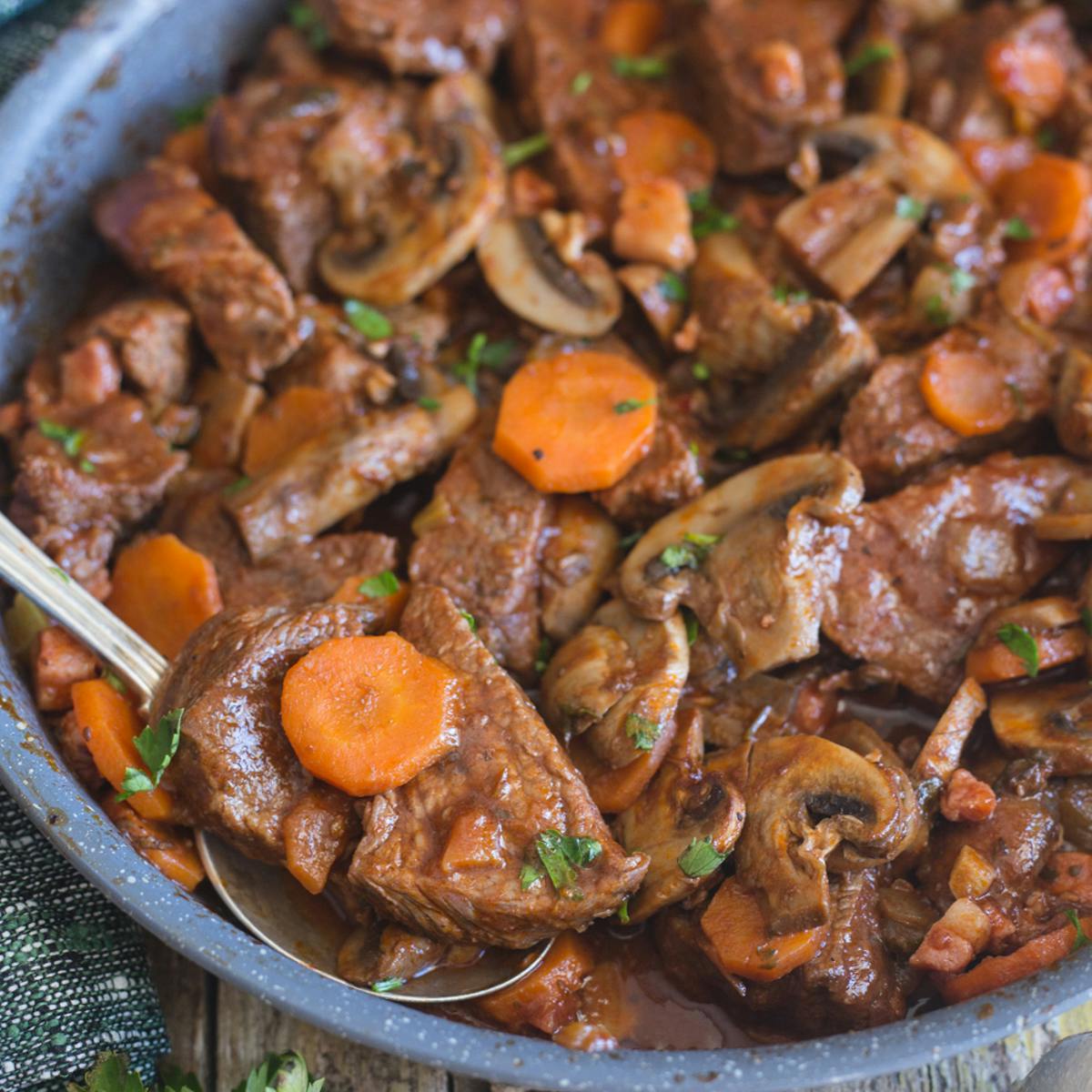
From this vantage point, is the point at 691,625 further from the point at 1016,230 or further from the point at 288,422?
the point at 1016,230

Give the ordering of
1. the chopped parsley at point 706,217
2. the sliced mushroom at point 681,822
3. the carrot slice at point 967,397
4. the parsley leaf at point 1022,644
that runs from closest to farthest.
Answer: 1. the sliced mushroom at point 681,822
2. the parsley leaf at point 1022,644
3. the carrot slice at point 967,397
4. the chopped parsley at point 706,217

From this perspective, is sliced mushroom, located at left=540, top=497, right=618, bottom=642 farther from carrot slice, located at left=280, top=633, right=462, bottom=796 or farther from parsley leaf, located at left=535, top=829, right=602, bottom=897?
parsley leaf, located at left=535, top=829, right=602, bottom=897

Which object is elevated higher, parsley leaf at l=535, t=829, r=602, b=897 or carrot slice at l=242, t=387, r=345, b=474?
carrot slice at l=242, t=387, r=345, b=474

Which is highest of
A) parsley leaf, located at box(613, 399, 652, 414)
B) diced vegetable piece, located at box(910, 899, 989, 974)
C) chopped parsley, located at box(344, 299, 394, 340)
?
chopped parsley, located at box(344, 299, 394, 340)

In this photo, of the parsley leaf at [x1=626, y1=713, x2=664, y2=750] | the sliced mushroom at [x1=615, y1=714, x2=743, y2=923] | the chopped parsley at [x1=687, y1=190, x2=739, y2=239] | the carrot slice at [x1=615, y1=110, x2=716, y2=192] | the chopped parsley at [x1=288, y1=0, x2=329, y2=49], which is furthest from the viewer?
the chopped parsley at [x1=288, y1=0, x2=329, y2=49]

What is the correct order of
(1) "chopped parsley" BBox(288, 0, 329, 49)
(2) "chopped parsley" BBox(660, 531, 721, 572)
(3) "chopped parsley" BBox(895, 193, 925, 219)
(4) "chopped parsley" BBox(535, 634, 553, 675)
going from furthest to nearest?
1. (1) "chopped parsley" BBox(288, 0, 329, 49)
2. (3) "chopped parsley" BBox(895, 193, 925, 219)
3. (4) "chopped parsley" BBox(535, 634, 553, 675)
4. (2) "chopped parsley" BBox(660, 531, 721, 572)

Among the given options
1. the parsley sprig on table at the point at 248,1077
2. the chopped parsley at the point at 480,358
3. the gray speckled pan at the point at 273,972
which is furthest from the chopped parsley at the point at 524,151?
the parsley sprig on table at the point at 248,1077

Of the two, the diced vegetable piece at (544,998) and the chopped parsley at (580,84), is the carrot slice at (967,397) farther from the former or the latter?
the diced vegetable piece at (544,998)

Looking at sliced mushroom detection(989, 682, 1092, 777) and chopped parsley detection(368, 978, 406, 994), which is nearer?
chopped parsley detection(368, 978, 406, 994)

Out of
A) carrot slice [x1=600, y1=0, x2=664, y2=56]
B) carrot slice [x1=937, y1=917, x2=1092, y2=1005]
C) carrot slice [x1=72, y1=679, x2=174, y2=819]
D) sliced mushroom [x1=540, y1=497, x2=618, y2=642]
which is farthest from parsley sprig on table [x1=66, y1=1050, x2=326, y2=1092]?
carrot slice [x1=600, y1=0, x2=664, y2=56]
